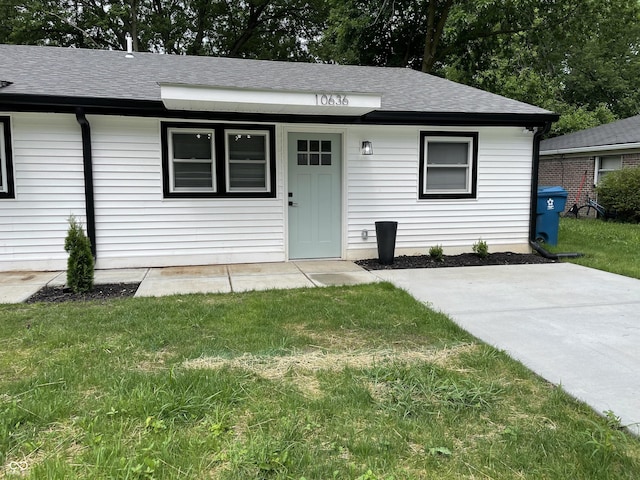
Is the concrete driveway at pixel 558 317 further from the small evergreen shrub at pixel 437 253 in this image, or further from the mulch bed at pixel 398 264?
the small evergreen shrub at pixel 437 253

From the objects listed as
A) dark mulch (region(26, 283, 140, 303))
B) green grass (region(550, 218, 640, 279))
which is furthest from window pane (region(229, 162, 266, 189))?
green grass (region(550, 218, 640, 279))

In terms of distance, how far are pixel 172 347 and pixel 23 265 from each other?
14.6ft

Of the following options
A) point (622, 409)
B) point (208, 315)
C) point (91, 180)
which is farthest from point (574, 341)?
point (91, 180)

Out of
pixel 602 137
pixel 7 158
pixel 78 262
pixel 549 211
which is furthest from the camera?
pixel 602 137

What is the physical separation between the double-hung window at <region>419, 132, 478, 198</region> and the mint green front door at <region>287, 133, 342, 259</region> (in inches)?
60.5

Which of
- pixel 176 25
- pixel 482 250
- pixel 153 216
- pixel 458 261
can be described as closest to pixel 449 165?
pixel 482 250

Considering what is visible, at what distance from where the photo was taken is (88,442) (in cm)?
241

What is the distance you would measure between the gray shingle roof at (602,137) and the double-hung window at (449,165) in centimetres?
946

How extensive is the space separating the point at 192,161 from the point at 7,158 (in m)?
2.55

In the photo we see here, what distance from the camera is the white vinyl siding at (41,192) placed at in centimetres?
675

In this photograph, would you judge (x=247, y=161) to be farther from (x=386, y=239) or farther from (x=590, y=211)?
(x=590, y=211)

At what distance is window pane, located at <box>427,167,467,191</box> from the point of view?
836cm

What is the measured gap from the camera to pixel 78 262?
557 cm

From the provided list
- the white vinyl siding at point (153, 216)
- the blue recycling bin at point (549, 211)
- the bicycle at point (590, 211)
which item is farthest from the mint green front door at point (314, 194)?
the bicycle at point (590, 211)
